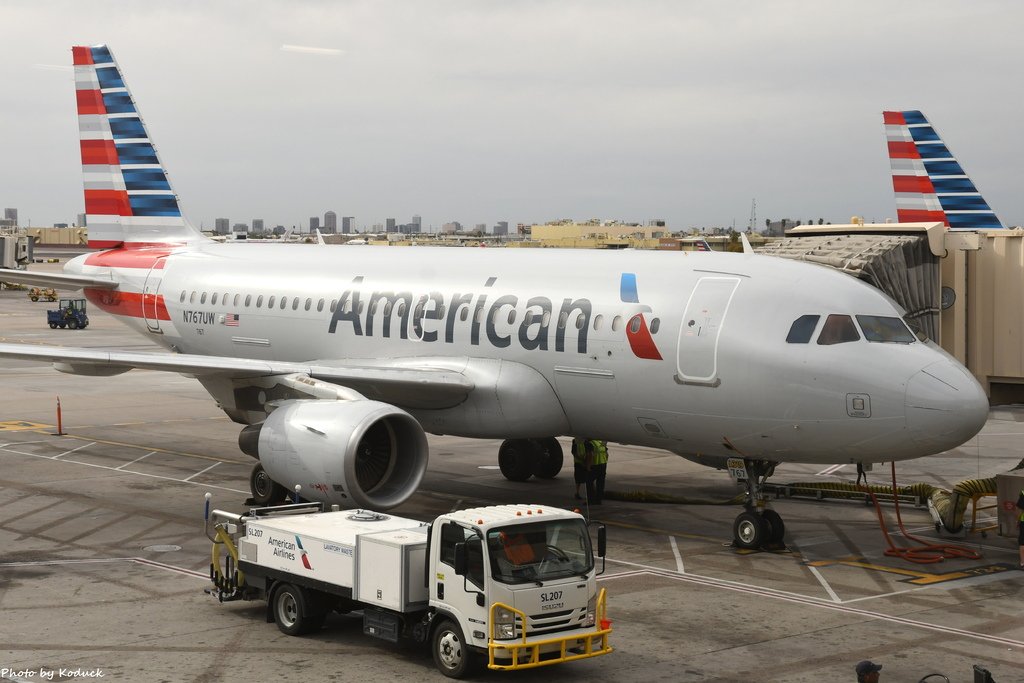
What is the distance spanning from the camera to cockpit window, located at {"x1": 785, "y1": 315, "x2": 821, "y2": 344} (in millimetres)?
19203

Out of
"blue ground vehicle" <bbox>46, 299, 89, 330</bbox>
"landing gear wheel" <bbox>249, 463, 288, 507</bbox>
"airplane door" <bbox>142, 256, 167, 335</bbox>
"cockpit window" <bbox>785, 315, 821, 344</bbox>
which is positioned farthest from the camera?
"blue ground vehicle" <bbox>46, 299, 89, 330</bbox>

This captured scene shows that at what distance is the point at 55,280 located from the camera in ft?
97.6

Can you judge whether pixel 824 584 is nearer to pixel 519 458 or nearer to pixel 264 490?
pixel 519 458

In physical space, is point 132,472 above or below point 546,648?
below

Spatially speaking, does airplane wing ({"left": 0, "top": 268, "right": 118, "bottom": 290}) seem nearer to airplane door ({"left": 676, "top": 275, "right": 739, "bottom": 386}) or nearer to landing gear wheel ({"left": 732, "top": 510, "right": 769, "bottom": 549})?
airplane door ({"left": 676, "top": 275, "right": 739, "bottom": 386})

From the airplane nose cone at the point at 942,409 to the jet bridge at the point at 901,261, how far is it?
1840 millimetres

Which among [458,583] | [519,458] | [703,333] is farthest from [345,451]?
[519,458]

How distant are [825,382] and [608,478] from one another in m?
10.1

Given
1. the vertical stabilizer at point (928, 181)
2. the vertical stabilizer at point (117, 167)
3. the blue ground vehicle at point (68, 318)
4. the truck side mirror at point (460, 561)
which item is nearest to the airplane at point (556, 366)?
the vertical stabilizer at point (117, 167)

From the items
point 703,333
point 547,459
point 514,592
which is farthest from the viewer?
point 547,459

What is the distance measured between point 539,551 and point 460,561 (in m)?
1.06

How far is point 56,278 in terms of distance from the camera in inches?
1168

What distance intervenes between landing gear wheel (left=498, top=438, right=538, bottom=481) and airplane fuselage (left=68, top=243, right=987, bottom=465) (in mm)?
4283

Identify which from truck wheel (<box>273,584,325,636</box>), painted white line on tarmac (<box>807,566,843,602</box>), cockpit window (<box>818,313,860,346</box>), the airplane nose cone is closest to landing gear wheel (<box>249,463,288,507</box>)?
truck wheel (<box>273,584,325,636</box>)
